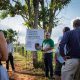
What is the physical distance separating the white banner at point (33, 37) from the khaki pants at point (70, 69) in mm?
9352

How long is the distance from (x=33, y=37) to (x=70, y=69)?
9948mm

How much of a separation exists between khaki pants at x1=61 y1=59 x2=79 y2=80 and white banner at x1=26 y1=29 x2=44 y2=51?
9.35 meters

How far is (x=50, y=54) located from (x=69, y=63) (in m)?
7.34

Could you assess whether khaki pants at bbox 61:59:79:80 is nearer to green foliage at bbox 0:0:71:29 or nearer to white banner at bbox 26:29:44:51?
white banner at bbox 26:29:44:51

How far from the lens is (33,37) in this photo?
61.1 feet

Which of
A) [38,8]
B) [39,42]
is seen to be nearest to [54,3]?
[38,8]

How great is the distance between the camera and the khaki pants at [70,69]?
8.66 metres

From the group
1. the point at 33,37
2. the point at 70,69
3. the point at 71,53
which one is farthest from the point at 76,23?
the point at 33,37

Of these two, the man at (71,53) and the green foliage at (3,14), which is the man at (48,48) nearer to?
the man at (71,53)

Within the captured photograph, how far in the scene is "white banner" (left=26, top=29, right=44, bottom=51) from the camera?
18298 millimetres

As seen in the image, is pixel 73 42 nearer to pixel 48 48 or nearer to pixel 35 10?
Result: pixel 48 48

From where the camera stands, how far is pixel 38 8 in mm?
23344

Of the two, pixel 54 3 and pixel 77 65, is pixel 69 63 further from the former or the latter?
pixel 54 3

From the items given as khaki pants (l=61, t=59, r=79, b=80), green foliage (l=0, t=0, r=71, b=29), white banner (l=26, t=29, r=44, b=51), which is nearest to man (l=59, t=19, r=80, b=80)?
khaki pants (l=61, t=59, r=79, b=80)
